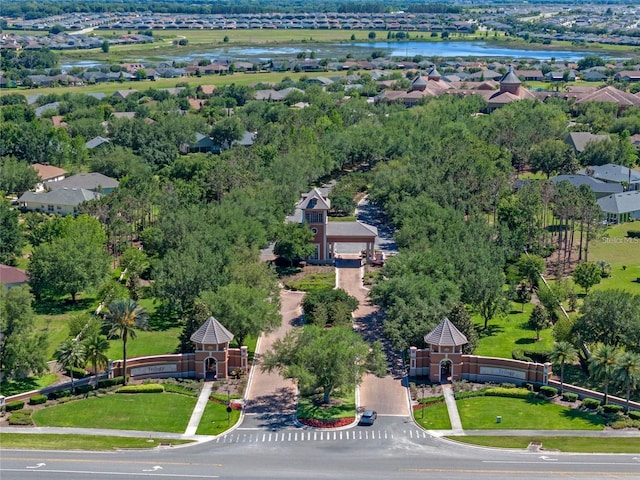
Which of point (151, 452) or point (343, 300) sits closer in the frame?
point (151, 452)

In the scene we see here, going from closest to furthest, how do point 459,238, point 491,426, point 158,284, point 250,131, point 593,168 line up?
point 491,426 < point 158,284 < point 459,238 < point 593,168 < point 250,131

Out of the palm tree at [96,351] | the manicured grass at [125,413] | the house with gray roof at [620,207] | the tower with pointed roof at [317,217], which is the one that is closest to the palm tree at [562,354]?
the manicured grass at [125,413]

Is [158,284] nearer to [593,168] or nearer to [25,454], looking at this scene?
[25,454]

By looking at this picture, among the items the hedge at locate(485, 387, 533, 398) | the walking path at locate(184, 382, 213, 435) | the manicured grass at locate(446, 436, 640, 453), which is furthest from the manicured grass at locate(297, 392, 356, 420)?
the hedge at locate(485, 387, 533, 398)

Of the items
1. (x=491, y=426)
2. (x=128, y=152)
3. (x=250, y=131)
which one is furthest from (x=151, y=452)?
(x=250, y=131)

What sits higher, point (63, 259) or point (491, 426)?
point (63, 259)

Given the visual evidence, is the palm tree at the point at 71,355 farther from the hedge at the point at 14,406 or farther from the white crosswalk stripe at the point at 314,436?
the white crosswalk stripe at the point at 314,436

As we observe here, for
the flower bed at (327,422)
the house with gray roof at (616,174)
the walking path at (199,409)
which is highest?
the house with gray roof at (616,174)
